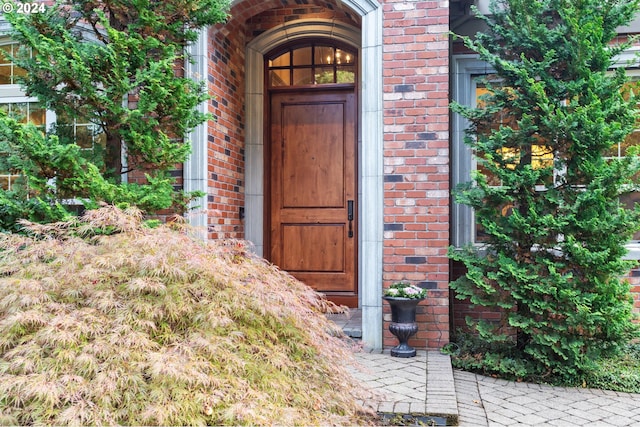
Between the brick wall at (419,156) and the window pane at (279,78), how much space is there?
1.64 metres

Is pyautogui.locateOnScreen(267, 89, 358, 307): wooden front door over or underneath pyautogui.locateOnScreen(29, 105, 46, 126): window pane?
underneath

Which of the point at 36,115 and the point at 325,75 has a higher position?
the point at 325,75

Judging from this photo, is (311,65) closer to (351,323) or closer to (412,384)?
(351,323)

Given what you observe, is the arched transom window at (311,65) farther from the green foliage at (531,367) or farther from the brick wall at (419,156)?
the green foliage at (531,367)

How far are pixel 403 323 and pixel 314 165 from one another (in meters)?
2.21

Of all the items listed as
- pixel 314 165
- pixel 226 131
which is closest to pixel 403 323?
pixel 314 165

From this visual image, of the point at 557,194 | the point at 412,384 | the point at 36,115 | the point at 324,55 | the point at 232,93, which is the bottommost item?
the point at 412,384

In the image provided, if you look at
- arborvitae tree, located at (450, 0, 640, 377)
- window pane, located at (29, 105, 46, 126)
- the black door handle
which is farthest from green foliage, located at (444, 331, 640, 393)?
window pane, located at (29, 105, 46, 126)

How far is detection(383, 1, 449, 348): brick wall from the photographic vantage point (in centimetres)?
432

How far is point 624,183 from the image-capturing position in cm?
377

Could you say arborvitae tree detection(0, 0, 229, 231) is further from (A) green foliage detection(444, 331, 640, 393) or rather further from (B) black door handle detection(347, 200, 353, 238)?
(A) green foliage detection(444, 331, 640, 393)

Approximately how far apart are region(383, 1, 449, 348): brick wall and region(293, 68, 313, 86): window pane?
1461 mm

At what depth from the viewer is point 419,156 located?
437 centimetres

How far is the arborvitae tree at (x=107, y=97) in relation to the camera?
11.5 ft
